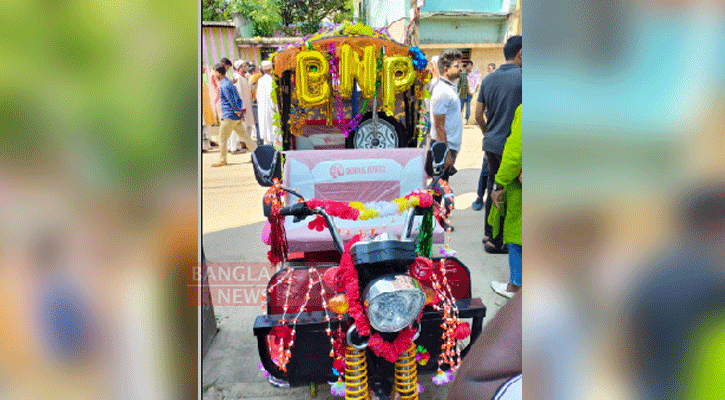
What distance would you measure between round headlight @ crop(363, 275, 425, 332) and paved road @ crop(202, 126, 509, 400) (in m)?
0.69

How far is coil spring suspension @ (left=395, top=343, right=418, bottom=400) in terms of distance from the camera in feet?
6.30

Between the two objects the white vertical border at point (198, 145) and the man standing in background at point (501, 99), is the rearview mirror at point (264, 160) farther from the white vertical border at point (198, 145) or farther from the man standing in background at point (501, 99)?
the white vertical border at point (198, 145)

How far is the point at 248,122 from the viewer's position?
1029 centimetres

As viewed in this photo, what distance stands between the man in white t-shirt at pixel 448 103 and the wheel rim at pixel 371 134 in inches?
27.8

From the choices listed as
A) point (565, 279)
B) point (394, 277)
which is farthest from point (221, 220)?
point (565, 279)

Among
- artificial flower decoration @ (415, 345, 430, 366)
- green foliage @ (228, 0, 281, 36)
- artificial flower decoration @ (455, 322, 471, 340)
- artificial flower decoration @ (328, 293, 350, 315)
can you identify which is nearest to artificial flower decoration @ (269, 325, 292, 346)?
artificial flower decoration @ (328, 293, 350, 315)

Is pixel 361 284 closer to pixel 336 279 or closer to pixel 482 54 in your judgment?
pixel 336 279

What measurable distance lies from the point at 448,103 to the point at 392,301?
3.99m

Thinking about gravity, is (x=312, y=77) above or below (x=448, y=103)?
above

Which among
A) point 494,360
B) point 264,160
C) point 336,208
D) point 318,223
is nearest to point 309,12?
point 264,160

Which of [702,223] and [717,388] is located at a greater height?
[702,223]

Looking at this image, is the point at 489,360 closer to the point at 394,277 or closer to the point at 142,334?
the point at 142,334

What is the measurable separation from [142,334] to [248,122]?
1026 cm

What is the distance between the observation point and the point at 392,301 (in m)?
1.61
